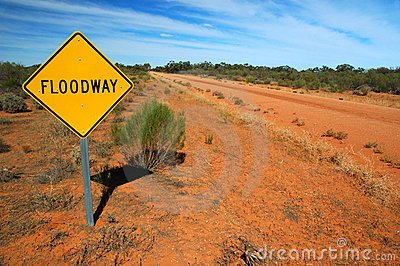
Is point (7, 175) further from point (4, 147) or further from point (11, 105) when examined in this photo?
point (11, 105)

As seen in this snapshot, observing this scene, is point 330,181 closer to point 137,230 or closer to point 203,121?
point 137,230

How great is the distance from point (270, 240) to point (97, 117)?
2929mm

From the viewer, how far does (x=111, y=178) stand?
16.5ft

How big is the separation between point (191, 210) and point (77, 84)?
2541mm

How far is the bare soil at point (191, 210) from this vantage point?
10.3ft

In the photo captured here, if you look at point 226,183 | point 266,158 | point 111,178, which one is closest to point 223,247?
point 226,183

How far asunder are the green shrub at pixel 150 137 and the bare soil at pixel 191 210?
1.21ft

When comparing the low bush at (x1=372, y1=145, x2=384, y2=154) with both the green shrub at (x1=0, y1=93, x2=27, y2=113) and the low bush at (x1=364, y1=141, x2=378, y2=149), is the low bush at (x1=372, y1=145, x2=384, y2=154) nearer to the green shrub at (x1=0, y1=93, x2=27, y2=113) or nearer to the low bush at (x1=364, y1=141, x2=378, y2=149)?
the low bush at (x1=364, y1=141, x2=378, y2=149)

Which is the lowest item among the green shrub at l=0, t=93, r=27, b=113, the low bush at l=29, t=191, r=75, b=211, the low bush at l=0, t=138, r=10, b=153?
the low bush at l=29, t=191, r=75, b=211

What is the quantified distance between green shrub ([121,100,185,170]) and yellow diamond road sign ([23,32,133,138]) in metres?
2.46

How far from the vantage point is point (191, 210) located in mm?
4109

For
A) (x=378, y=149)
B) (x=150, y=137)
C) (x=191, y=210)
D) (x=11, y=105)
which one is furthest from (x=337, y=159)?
(x=11, y=105)

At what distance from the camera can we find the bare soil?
3.14m

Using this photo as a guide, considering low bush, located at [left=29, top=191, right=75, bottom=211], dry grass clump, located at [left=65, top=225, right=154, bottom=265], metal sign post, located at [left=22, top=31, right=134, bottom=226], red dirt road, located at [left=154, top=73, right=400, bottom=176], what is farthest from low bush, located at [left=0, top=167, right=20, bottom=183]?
red dirt road, located at [left=154, top=73, right=400, bottom=176]
